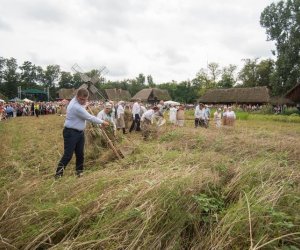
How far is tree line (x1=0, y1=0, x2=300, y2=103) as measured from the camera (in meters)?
44.1

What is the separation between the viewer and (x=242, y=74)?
7438 cm

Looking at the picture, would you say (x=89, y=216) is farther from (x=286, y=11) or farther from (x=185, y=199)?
(x=286, y=11)

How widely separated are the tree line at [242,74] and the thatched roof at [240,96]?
9.68 feet

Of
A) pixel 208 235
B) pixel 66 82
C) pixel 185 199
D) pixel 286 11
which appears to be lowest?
pixel 208 235

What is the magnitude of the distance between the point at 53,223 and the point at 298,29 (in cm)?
Result: 4709

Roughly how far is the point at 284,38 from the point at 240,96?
16.3 meters

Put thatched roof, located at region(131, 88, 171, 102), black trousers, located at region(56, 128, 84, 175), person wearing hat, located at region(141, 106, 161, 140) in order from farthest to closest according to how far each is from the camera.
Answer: thatched roof, located at region(131, 88, 171, 102), person wearing hat, located at region(141, 106, 161, 140), black trousers, located at region(56, 128, 84, 175)

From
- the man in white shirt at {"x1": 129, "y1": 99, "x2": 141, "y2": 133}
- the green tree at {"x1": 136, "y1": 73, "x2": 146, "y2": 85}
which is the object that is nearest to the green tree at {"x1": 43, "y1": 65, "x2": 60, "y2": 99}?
the green tree at {"x1": 136, "y1": 73, "x2": 146, "y2": 85}

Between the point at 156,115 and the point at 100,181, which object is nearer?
the point at 100,181

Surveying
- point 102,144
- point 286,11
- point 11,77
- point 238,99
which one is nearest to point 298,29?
point 286,11

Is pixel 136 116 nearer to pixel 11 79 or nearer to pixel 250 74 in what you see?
pixel 250 74

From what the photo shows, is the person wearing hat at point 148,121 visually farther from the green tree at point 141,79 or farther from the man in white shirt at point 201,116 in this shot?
the green tree at point 141,79

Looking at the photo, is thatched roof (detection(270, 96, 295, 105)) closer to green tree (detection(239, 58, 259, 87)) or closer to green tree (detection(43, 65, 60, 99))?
green tree (detection(239, 58, 259, 87))

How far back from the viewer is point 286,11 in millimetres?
45625
